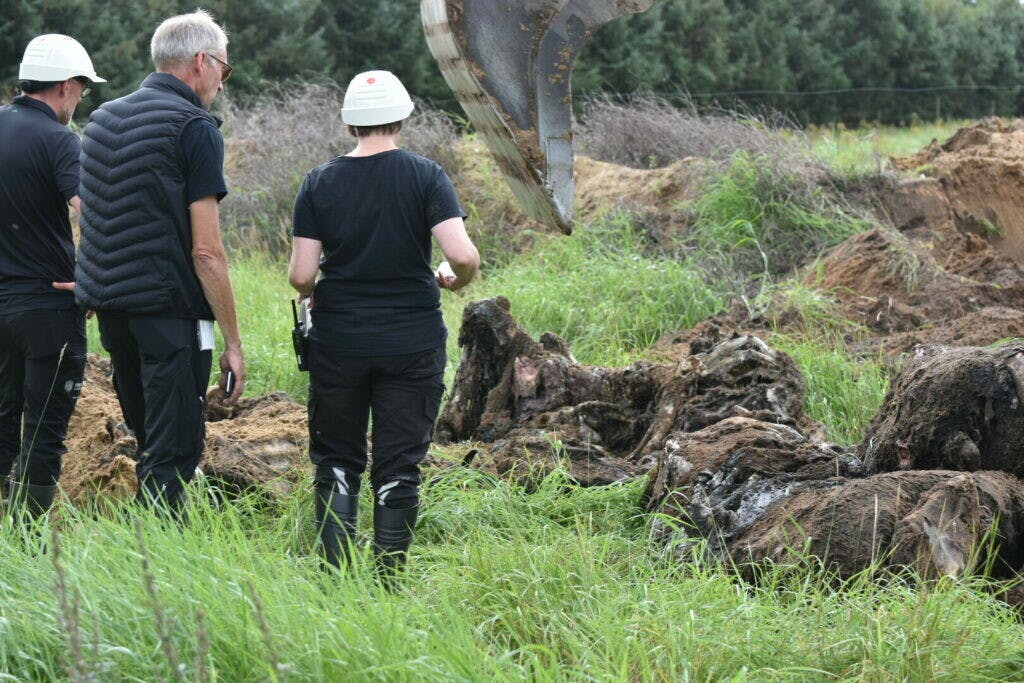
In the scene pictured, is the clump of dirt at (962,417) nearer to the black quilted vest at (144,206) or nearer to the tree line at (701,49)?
the black quilted vest at (144,206)

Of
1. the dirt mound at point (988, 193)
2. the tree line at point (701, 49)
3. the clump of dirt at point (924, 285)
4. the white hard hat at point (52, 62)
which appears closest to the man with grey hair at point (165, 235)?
the white hard hat at point (52, 62)

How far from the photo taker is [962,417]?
4266mm

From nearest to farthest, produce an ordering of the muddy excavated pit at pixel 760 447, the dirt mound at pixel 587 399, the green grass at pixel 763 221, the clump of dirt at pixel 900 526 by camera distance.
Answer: the clump of dirt at pixel 900 526 < the muddy excavated pit at pixel 760 447 < the dirt mound at pixel 587 399 < the green grass at pixel 763 221

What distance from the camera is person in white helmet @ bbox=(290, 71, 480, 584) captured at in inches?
156

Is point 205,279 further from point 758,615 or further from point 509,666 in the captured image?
point 758,615

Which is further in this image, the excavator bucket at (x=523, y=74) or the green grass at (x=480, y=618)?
the excavator bucket at (x=523, y=74)

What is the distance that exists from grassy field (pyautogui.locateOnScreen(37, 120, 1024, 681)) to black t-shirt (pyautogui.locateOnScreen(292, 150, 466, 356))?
0.74 metres

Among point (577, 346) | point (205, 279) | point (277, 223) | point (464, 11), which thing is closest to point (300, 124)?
point (277, 223)

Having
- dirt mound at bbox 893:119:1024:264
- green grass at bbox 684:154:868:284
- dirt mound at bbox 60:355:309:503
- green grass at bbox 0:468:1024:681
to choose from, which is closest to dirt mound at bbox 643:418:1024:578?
green grass at bbox 0:468:1024:681

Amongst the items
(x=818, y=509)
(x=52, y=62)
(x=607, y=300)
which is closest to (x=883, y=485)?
(x=818, y=509)

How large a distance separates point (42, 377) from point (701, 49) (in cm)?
2094

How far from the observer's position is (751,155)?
33.7 ft

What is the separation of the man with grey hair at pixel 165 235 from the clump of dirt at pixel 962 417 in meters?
2.43

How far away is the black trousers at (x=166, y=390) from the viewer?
157 inches
